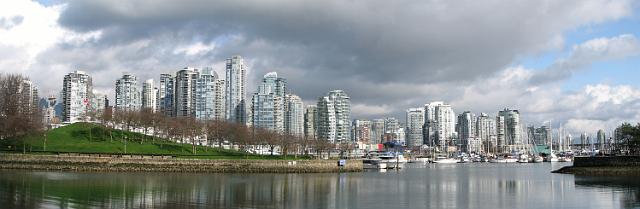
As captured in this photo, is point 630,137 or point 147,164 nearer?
point 147,164

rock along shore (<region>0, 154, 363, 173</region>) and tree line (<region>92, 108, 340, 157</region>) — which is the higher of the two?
tree line (<region>92, 108, 340, 157</region>)

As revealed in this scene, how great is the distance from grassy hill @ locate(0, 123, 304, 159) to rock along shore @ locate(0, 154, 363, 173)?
194 inches

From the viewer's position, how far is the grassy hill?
111125 millimetres

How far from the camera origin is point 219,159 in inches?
4503

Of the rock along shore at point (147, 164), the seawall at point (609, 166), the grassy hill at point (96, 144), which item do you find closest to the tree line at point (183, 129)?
the grassy hill at point (96, 144)

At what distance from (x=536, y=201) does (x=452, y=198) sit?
861cm

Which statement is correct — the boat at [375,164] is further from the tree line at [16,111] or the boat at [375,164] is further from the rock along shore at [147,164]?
the tree line at [16,111]

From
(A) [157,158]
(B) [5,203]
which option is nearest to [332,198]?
(B) [5,203]

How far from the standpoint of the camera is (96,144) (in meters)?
119

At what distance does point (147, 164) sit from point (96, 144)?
1922cm

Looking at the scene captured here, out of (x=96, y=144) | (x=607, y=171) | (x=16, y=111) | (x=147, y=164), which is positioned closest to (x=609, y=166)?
(x=607, y=171)

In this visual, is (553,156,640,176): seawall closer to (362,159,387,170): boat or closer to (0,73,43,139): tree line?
(362,159,387,170): boat

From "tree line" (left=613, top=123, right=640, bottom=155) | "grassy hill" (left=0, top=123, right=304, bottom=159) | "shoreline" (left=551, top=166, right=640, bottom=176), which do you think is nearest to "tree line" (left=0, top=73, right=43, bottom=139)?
"grassy hill" (left=0, top=123, right=304, bottom=159)

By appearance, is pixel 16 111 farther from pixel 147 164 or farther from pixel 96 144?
pixel 147 164
